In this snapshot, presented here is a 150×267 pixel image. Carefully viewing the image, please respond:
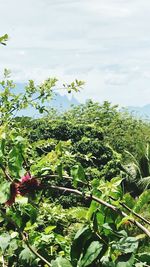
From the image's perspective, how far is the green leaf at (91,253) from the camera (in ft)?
3.59

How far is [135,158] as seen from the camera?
795 inches

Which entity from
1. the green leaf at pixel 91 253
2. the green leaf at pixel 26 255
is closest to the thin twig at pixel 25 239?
the green leaf at pixel 26 255

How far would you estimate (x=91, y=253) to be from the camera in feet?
3.65

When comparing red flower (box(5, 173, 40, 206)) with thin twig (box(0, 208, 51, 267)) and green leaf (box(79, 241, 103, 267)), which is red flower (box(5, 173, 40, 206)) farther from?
green leaf (box(79, 241, 103, 267))

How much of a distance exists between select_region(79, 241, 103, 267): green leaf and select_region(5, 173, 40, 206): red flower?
0.74ft

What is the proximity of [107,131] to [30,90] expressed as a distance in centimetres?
1846

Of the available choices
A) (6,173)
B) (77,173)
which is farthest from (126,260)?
(6,173)

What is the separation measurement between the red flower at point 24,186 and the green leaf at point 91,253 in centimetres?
23

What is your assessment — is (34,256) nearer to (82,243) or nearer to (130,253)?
(82,243)

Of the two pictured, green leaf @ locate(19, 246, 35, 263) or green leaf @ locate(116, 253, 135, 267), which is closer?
green leaf @ locate(116, 253, 135, 267)

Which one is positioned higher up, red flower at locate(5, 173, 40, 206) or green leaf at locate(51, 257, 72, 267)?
red flower at locate(5, 173, 40, 206)

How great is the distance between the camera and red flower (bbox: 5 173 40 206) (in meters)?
1.23

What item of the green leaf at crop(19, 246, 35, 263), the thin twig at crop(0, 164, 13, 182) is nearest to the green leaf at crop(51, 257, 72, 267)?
the green leaf at crop(19, 246, 35, 263)

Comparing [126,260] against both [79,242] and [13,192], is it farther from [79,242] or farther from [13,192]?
[13,192]
